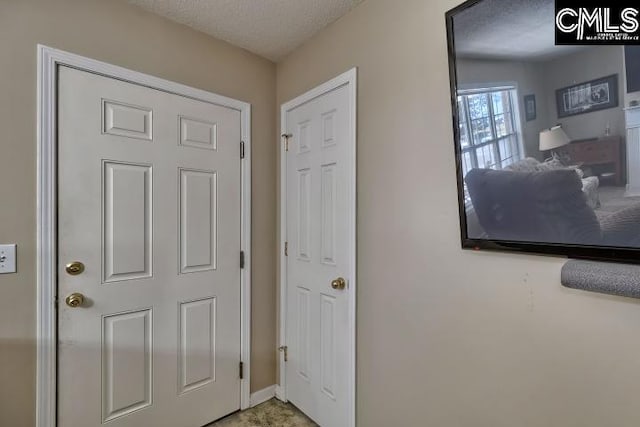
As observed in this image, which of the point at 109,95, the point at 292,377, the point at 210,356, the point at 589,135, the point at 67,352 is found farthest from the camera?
the point at 292,377

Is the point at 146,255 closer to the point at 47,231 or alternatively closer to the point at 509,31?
the point at 47,231

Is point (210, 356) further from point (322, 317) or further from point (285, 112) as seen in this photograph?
point (285, 112)

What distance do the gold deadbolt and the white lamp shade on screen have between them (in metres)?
1.96

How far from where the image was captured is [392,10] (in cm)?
145

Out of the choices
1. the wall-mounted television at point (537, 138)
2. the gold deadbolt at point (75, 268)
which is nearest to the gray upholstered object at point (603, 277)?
the wall-mounted television at point (537, 138)

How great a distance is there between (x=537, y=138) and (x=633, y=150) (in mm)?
220

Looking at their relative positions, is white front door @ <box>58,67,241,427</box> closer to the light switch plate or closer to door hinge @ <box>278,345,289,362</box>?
the light switch plate

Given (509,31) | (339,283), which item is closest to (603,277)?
(509,31)

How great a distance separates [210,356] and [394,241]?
1.35 m

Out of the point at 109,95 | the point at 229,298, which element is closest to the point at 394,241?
the point at 229,298

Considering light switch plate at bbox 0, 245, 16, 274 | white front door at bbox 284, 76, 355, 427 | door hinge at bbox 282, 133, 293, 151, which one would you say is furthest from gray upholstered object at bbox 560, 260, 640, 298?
light switch plate at bbox 0, 245, 16, 274

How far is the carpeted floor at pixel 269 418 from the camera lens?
1.90m

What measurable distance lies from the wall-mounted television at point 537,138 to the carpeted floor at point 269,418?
62.0 inches

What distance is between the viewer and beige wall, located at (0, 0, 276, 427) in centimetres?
131
